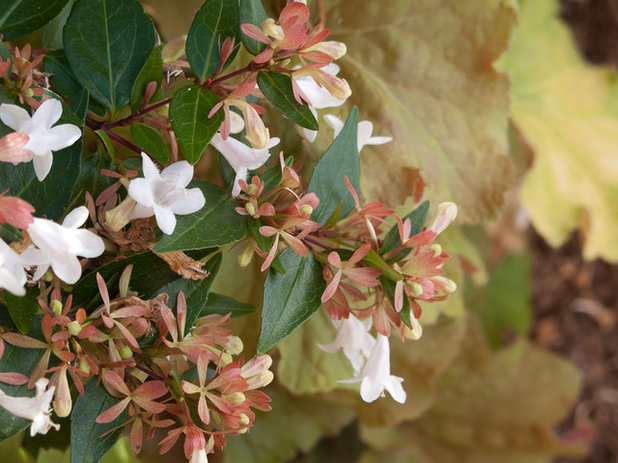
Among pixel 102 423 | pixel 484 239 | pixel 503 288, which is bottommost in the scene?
pixel 503 288

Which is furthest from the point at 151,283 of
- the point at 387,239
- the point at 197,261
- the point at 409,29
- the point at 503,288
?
the point at 503,288

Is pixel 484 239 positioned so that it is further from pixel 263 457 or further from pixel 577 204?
pixel 263 457

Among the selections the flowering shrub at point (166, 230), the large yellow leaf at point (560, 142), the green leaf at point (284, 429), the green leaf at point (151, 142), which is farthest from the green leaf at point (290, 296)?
the large yellow leaf at point (560, 142)

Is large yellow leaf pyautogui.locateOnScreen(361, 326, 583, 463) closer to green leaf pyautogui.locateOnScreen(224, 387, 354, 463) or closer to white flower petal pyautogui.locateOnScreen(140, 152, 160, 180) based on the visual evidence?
green leaf pyautogui.locateOnScreen(224, 387, 354, 463)

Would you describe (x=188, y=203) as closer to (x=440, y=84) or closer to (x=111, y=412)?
(x=111, y=412)

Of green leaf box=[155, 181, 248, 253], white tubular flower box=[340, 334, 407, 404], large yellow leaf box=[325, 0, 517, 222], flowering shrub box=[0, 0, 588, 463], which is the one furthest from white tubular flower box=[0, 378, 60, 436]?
large yellow leaf box=[325, 0, 517, 222]

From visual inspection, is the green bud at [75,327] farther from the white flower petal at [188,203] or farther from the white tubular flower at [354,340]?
the white tubular flower at [354,340]

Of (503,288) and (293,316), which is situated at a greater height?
(293,316)
